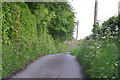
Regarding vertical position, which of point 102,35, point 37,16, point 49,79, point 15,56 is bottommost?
point 49,79

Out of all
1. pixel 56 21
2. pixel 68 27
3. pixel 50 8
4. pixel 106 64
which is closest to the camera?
pixel 106 64

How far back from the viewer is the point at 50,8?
21453 mm

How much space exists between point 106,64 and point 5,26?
4920mm

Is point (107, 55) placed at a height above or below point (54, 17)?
below

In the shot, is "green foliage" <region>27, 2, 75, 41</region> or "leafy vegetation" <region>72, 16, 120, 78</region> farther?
"green foliage" <region>27, 2, 75, 41</region>

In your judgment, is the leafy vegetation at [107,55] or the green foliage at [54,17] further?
the green foliage at [54,17]

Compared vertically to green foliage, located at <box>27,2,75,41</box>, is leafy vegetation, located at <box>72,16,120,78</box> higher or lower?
lower

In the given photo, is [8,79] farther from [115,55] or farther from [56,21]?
[56,21]

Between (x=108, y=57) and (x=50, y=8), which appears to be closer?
(x=108, y=57)

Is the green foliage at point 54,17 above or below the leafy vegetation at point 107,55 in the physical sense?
above

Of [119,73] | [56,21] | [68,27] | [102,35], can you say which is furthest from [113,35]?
[68,27]

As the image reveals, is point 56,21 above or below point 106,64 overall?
above

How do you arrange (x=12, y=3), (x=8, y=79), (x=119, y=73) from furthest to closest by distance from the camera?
(x=12, y=3)
(x=8, y=79)
(x=119, y=73)

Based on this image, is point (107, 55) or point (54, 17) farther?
point (54, 17)
